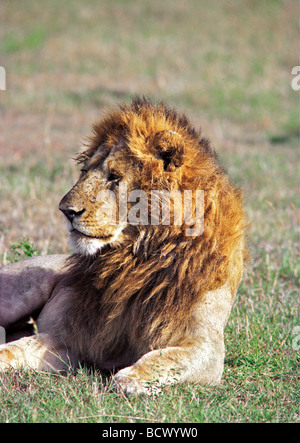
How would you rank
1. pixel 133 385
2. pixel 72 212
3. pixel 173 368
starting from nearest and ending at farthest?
1. pixel 133 385
2. pixel 173 368
3. pixel 72 212

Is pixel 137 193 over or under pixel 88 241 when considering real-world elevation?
over

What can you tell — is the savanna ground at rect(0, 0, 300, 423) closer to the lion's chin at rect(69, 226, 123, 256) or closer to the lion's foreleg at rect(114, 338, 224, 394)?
the lion's foreleg at rect(114, 338, 224, 394)

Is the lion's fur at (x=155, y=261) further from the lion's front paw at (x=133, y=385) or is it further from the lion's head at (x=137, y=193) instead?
the lion's front paw at (x=133, y=385)

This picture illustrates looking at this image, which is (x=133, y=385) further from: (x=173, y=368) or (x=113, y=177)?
(x=113, y=177)

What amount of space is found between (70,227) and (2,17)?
67.1ft

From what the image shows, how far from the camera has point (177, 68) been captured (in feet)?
59.7

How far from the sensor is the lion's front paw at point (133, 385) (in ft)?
10.0

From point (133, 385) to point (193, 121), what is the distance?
422 inches

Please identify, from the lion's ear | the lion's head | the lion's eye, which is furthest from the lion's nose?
the lion's ear

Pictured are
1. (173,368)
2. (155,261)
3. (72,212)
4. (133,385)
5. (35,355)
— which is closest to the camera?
(133,385)

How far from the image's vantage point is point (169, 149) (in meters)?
3.37

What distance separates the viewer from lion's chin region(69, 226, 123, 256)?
3369mm

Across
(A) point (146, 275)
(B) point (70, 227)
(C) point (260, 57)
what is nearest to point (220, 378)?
(A) point (146, 275)

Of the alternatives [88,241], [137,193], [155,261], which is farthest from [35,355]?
[137,193]
